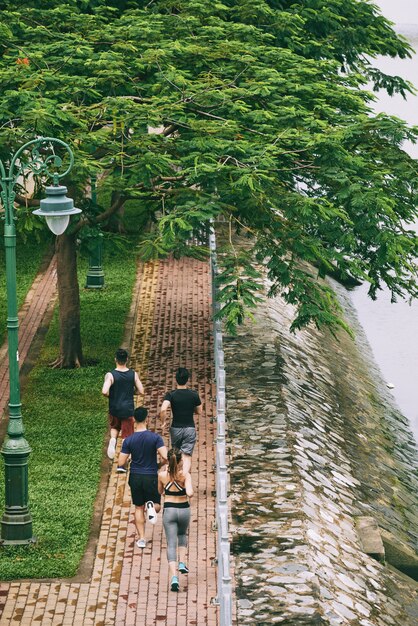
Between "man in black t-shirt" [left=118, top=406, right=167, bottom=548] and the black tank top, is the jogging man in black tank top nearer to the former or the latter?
the black tank top

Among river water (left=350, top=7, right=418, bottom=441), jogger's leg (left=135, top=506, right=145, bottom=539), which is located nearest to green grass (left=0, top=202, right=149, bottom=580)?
jogger's leg (left=135, top=506, right=145, bottom=539)

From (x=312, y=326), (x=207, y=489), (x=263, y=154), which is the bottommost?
(x=312, y=326)

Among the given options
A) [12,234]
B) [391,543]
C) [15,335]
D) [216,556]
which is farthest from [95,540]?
[391,543]

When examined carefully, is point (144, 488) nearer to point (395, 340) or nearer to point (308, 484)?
point (308, 484)

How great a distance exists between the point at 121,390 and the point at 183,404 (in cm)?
132

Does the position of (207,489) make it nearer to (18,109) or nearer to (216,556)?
(216,556)

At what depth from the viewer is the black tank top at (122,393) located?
680 inches

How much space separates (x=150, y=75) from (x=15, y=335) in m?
9.23

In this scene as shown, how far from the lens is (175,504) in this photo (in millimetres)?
14523

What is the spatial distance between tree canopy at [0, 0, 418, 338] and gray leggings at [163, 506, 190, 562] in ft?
18.4

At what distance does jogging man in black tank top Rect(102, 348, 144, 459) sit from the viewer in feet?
56.5

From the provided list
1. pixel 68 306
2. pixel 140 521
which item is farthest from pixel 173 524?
pixel 68 306

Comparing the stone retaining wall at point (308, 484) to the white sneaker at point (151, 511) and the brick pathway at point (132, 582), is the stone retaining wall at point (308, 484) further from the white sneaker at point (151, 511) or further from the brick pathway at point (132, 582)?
the white sneaker at point (151, 511)

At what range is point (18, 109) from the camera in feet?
70.0
